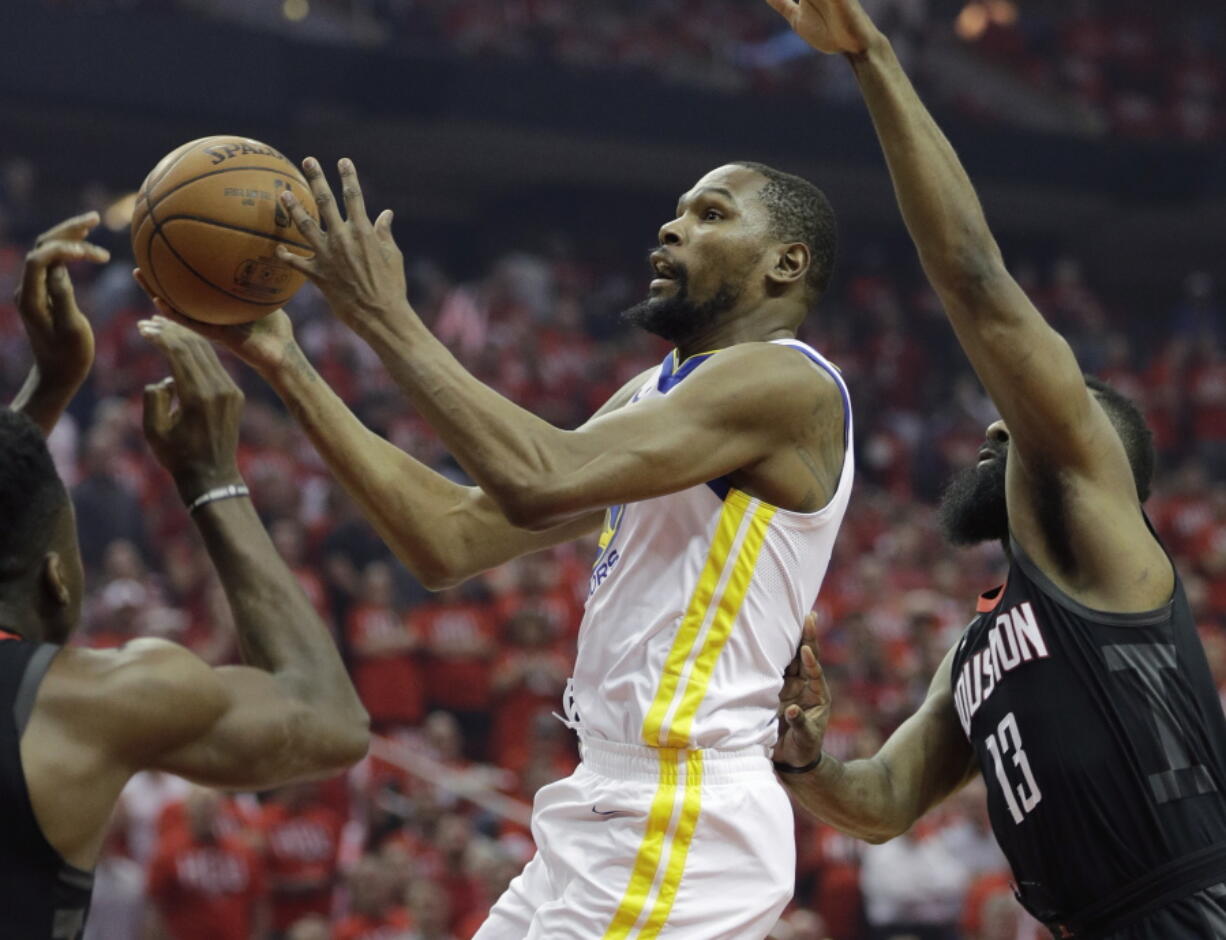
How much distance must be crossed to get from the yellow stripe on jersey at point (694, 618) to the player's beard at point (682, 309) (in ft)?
1.53

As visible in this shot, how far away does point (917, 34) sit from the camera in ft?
68.7

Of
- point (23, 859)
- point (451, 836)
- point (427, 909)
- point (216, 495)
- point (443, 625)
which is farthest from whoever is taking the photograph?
point (443, 625)

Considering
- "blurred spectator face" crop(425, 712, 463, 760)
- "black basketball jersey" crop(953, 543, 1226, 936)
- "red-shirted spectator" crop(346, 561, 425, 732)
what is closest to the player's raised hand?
"black basketball jersey" crop(953, 543, 1226, 936)

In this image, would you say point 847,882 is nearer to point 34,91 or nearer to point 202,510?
point 202,510

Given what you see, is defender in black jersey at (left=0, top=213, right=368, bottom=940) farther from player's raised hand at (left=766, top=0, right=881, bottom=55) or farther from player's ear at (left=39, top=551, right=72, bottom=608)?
player's raised hand at (left=766, top=0, right=881, bottom=55)

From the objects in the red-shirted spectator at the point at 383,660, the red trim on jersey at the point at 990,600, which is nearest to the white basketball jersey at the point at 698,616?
the red trim on jersey at the point at 990,600

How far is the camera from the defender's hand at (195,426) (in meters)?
3.08

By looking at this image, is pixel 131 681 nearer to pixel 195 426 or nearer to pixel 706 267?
pixel 195 426

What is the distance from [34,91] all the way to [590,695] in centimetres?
1460

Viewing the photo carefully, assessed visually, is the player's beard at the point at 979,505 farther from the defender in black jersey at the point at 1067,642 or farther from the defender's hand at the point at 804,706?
the defender's hand at the point at 804,706

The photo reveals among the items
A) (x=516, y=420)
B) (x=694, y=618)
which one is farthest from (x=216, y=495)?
(x=694, y=618)

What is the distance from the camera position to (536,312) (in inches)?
642

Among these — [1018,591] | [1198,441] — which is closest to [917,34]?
[1198,441]

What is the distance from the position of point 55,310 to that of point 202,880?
14.8ft
